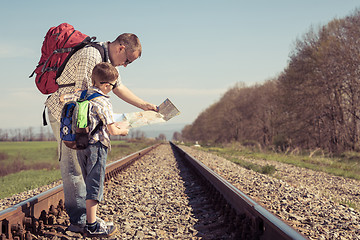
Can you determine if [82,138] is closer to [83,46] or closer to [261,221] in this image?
[83,46]

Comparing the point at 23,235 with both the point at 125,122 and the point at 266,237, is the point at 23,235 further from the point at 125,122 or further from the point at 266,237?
the point at 266,237

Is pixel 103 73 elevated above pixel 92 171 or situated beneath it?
elevated above

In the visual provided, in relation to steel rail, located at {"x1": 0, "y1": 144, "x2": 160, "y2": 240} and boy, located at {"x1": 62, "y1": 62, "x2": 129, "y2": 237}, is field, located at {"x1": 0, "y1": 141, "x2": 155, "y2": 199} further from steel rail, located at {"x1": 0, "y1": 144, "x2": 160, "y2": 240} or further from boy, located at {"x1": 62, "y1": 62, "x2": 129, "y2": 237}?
boy, located at {"x1": 62, "y1": 62, "x2": 129, "y2": 237}

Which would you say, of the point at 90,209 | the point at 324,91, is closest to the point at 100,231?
the point at 90,209

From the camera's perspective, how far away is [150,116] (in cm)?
331

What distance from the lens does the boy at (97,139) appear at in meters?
2.75

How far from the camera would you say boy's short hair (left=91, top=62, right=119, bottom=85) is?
2.76 m

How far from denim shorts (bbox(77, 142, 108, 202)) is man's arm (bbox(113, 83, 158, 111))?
27.6 inches

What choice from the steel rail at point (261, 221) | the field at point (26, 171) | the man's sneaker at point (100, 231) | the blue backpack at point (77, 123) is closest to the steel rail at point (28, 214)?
the man's sneaker at point (100, 231)

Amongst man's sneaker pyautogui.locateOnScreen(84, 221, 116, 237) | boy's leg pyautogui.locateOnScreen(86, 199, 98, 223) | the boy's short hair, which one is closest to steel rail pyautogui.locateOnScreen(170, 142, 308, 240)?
man's sneaker pyautogui.locateOnScreen(84, 221, 116, 237)

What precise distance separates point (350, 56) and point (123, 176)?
56.1 feet

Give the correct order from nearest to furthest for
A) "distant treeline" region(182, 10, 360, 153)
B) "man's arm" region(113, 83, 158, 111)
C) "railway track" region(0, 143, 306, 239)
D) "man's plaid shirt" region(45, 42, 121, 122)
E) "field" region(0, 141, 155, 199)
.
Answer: "railway track" region(0, 143, 306, 239) < "man's plaid shirt" region(45, 42, 121, 122) < "man's arm" region(113, 83, 158, 111) < "field" region(0, 141, 155, 199) < "distant treeline" region(182, 10, 360, 153)

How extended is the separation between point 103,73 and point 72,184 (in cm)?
112

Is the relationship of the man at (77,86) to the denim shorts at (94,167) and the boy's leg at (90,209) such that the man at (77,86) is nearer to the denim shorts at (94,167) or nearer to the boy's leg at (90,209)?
the boy's leg at (90,209)
